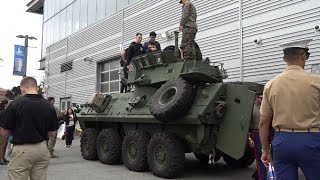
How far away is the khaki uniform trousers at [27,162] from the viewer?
4820 mm

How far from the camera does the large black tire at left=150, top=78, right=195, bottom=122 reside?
8141 millimetres

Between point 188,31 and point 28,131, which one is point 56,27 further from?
point 28,131

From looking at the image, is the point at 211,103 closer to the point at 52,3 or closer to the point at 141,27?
the point at 141,27

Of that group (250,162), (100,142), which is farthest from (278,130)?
(100,142)

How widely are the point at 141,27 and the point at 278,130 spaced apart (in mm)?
16680

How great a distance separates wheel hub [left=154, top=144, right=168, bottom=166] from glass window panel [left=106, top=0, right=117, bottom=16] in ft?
49.3

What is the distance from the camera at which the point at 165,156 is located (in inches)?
341

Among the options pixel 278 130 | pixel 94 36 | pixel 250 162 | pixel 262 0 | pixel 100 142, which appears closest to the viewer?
pixel 278 130

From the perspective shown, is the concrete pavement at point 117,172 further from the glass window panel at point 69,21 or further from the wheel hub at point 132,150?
the glass window panel at point 69,21

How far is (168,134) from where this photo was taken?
28.6 feet

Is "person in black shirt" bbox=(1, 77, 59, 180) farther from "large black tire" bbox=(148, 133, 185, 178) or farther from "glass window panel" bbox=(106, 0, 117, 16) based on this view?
"glass window panel" bbox=(106, 0, 117, 16)

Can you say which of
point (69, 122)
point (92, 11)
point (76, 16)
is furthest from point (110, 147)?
point (76, 16)

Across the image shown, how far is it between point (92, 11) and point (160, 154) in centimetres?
1791

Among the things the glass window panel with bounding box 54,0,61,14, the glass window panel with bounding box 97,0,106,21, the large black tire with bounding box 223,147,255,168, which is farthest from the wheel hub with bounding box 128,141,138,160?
the glass window panel with bounding box 54,0,61,14
